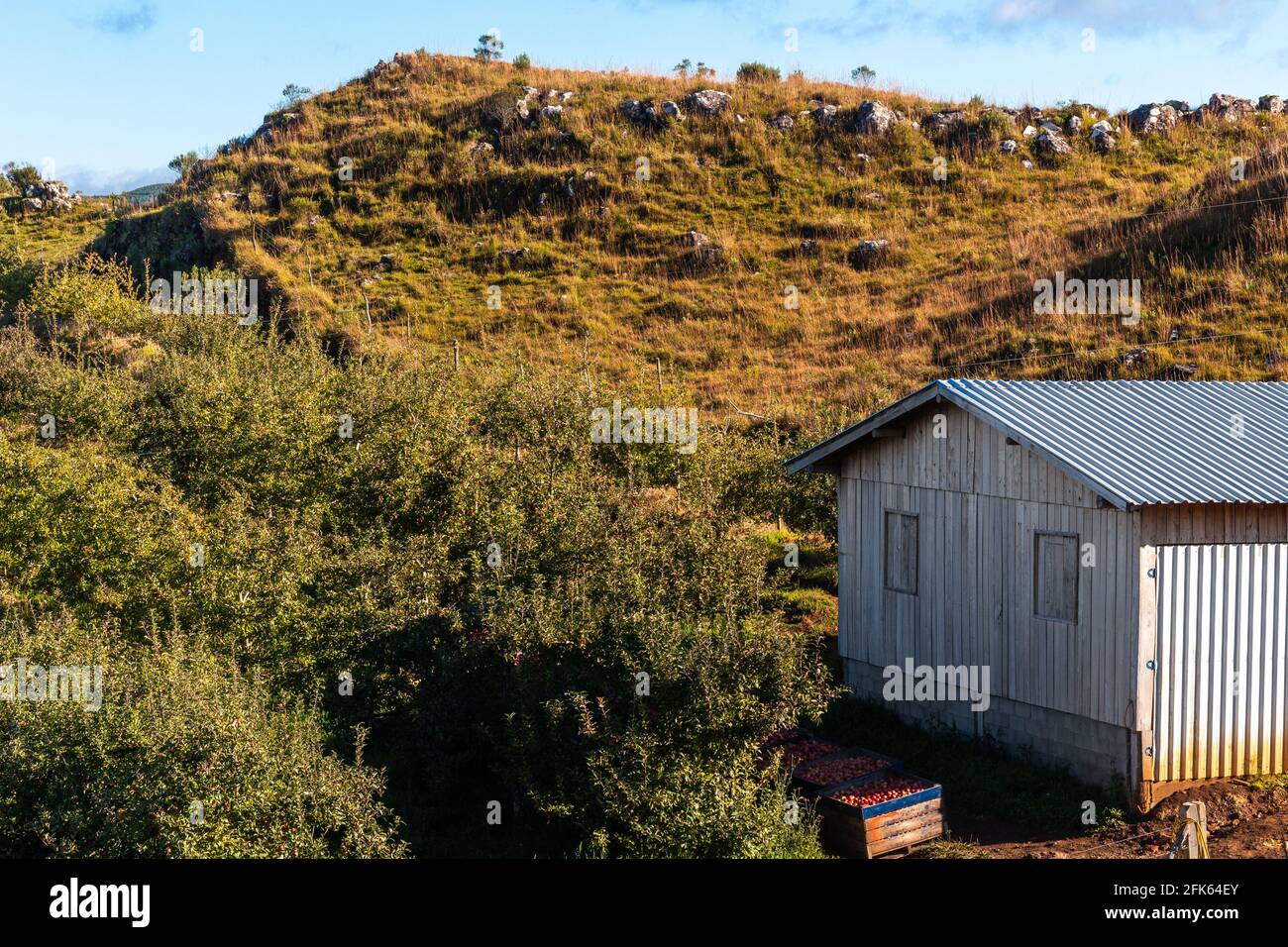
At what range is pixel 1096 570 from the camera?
13.2 metres

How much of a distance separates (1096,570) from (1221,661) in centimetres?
186

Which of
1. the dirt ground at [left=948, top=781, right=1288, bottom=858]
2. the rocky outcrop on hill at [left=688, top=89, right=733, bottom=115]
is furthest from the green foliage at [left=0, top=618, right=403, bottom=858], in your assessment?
the rocky outcrop on hill at [left=688, top=89, right=733, bottom=115]

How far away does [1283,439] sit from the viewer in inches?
565

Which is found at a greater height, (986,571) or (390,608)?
(986,571)

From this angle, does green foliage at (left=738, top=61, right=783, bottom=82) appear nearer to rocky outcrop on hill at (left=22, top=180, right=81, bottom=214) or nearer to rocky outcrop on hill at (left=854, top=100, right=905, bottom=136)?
rocky outcrop on hill at (left=854, top=100, right=905, bottom=136)

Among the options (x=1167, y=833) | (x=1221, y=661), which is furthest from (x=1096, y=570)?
(x=1167, y=833)

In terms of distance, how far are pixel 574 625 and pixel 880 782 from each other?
399 centimetres

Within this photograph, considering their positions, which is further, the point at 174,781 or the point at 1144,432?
the point at 1144,432

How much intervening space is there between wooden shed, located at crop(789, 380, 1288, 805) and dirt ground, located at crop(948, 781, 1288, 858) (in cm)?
32

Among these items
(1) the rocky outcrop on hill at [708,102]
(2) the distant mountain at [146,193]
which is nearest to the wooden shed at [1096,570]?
(1) the rocky outcrop on hill at [708,102]

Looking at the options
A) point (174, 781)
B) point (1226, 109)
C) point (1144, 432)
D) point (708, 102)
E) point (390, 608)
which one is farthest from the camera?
point (708, 102)

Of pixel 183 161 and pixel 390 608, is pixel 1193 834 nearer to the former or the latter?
pixel 390 608

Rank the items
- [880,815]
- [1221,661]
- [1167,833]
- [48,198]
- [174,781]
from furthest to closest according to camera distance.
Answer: [48,198]
[1221,661]
[1167,833]
[880,815]
[174,781]
